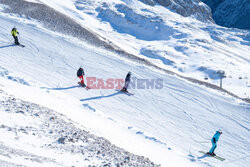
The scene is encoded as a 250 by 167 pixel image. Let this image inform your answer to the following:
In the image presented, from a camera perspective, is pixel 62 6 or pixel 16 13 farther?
pixel 62 6

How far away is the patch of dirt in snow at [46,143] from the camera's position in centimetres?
658

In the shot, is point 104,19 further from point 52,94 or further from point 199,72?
point 52,94

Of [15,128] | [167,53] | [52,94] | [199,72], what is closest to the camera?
[15,128]

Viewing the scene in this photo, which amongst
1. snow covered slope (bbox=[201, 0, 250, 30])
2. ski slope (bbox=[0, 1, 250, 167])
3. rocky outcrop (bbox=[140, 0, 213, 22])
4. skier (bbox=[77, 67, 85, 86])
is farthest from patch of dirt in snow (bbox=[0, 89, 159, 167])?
snow covered slope (bbox=[201, 0, 250, 30])

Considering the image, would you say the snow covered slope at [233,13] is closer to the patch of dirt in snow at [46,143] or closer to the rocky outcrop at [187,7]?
the rocky outcrop at [187,7]

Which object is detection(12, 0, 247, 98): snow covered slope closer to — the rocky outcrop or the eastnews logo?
the eastnews logo

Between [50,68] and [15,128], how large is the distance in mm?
11235

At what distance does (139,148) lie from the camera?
10602 millimetres

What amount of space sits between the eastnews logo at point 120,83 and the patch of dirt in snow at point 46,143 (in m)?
7.93

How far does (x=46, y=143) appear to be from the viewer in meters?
7.61

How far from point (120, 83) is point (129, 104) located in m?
3.53

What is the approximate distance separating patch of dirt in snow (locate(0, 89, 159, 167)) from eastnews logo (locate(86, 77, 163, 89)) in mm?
7929

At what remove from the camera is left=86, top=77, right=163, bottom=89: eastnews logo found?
17.9 m

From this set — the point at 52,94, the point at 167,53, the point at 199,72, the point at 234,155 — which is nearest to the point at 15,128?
the point at 52,94
